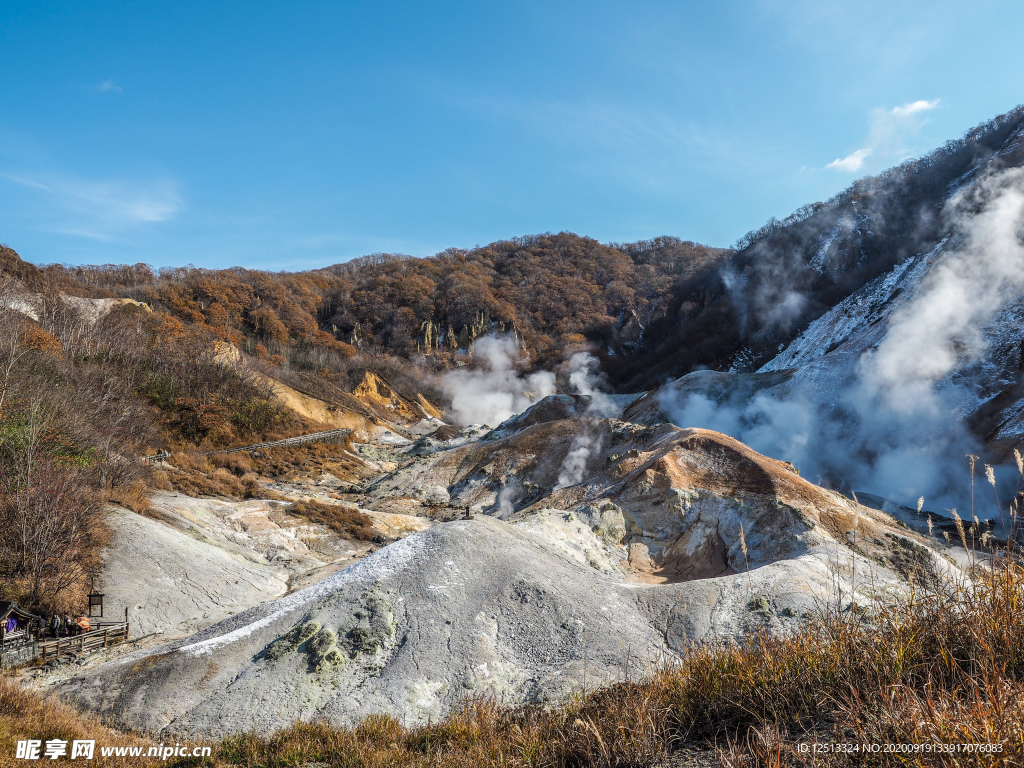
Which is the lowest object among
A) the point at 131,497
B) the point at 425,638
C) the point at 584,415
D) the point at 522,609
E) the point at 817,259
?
the point at 425,638

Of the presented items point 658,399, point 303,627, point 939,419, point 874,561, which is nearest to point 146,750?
point 303,627

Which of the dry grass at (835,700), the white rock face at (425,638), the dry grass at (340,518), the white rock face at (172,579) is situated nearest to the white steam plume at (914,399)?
the white rock face at (425,638)

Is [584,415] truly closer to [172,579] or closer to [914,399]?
[914,399]

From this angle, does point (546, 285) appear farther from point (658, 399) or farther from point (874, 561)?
point (874, 561)

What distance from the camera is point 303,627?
1000 cm

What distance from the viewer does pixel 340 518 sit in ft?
81.1

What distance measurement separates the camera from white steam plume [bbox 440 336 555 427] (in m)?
76.0

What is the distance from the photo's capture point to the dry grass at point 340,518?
2383 cm

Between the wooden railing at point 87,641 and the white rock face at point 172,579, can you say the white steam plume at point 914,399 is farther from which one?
the wooden railing at point 87,641

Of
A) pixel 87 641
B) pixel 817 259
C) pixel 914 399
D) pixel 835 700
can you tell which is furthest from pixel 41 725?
pixel 817 259

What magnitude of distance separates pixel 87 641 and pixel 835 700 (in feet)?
50.6

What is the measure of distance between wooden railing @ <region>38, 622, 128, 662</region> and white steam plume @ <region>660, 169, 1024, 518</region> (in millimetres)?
31515

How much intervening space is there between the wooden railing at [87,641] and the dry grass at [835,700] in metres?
11.4

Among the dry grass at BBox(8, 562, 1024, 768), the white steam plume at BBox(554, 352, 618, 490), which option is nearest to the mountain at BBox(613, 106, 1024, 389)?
the white steam plume at BBox(554, 352, 618, 490)
